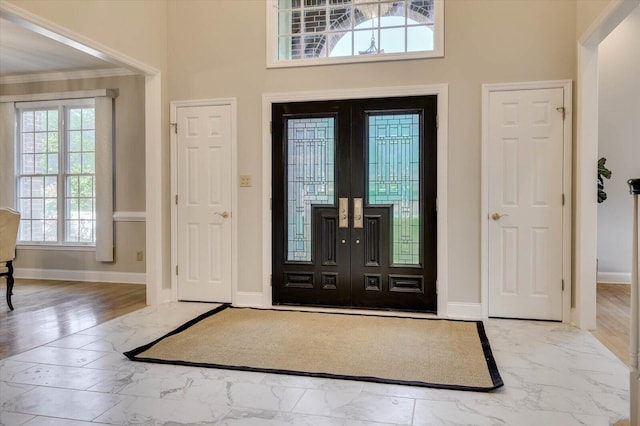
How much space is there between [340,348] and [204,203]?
84.1 inches

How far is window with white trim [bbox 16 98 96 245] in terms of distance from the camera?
18.6 feet

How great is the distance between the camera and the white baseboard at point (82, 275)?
17.9 ft

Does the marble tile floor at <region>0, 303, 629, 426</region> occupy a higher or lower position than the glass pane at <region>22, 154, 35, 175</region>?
lower

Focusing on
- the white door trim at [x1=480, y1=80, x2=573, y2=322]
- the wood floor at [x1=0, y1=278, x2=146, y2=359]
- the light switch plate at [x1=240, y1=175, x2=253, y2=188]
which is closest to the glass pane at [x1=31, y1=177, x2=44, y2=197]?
the wood floor at [x1=0, y1=278, x2=146, y2=359]

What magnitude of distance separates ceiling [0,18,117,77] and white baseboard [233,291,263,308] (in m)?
2.98

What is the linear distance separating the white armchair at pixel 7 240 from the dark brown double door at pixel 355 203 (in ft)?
8.18

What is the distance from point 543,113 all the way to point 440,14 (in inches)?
48.4

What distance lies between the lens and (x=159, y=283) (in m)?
4.33

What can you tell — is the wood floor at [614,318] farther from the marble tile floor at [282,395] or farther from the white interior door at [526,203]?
the white interior door at [526,203]

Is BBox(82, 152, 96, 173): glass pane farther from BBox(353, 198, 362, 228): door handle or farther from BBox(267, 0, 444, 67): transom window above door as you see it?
BBox(353, 198, 362, 228): door handle

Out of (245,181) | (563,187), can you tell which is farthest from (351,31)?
(563,187)

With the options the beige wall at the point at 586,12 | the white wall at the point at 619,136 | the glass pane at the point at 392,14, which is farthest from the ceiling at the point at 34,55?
the white wall at the point at 619,136

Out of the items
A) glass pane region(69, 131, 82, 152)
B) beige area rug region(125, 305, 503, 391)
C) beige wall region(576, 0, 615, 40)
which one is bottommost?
beige area rug region(125, 305, 503, 391)

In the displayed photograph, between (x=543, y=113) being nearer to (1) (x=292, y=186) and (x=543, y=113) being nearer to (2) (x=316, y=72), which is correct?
(2) (x=316, y=72)
